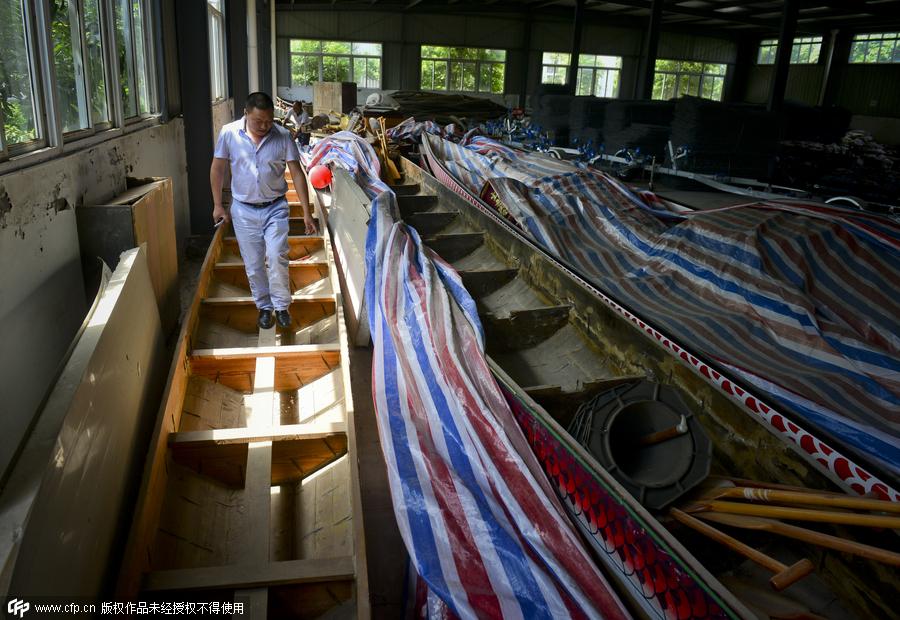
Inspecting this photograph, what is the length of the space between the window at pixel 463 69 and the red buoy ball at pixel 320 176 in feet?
62.1

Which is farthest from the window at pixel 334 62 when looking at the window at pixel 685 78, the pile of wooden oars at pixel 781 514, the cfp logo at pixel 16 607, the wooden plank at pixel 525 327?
the cfp logo at pixel 16 607

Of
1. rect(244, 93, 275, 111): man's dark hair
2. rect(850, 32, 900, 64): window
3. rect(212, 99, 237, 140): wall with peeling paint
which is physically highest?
rect(850, 32, 900, 64): window

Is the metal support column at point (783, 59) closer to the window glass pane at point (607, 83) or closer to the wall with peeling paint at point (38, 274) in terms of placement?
the wall with peeling paint at point (38, 274)

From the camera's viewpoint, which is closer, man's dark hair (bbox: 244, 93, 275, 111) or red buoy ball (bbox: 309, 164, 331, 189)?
man's dark hair (bbox: 244, 93, 275, 111)

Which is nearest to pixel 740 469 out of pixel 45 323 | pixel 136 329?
pixel 136 329

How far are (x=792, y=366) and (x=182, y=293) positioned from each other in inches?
169

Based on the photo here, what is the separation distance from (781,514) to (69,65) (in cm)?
407

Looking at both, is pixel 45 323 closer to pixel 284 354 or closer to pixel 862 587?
pixel 284 354

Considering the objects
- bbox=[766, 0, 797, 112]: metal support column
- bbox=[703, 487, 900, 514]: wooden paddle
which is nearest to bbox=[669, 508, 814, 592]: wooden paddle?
bbox=[703, 487, 900, 514]: wooden paddle

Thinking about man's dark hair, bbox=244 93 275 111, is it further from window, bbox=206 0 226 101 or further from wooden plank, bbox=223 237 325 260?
window, bbox=206 0 226 101

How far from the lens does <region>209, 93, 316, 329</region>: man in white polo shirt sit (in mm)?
3740

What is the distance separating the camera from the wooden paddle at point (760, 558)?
1.60 meters

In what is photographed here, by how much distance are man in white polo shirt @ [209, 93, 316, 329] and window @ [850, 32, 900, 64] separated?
25894 millimetres

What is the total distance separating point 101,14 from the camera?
4.12 metres
